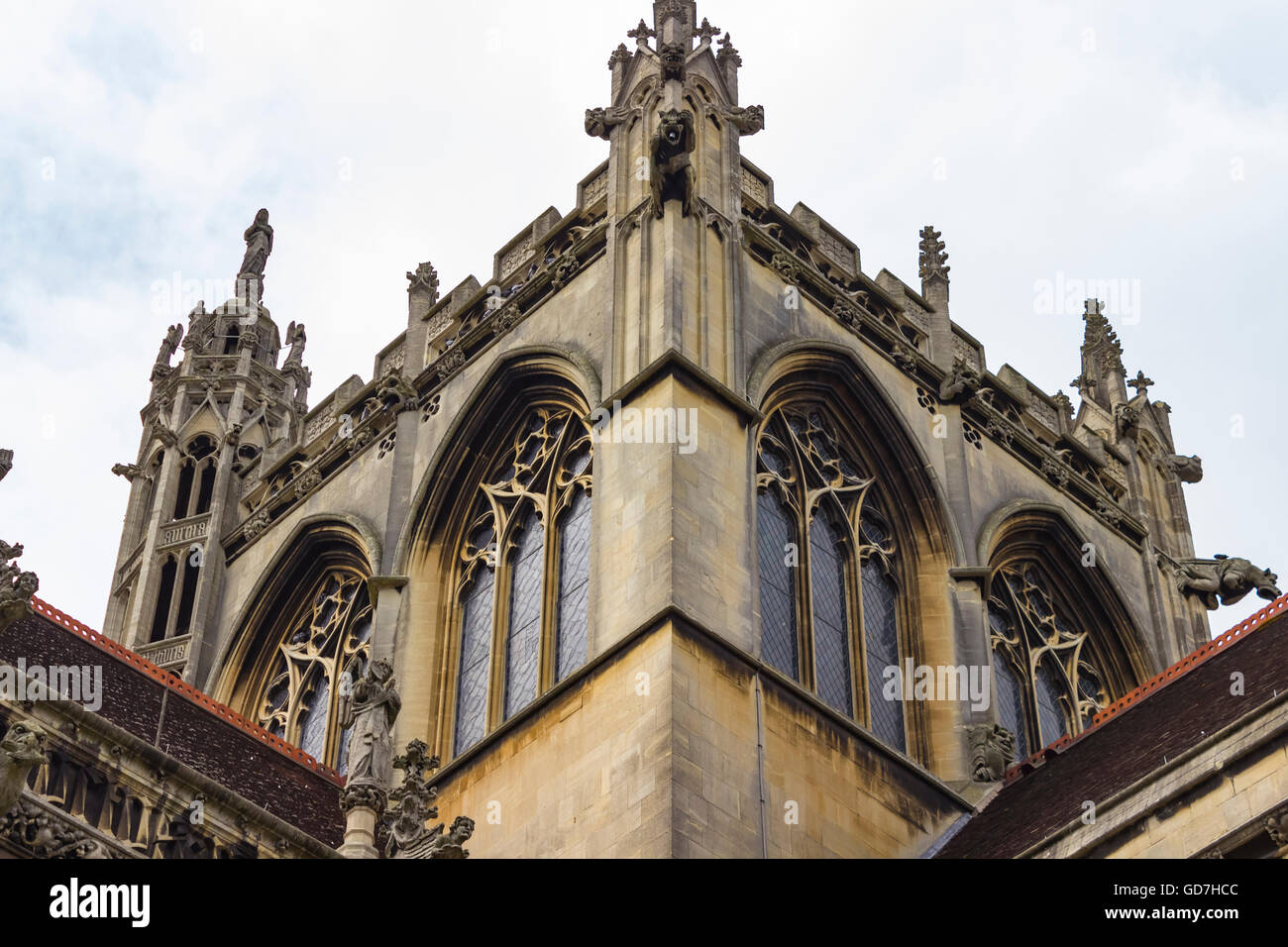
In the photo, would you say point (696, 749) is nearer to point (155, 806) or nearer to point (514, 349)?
point (155, 806)

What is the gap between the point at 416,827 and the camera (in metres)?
20.9

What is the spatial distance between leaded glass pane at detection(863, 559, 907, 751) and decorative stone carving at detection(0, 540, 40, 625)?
11187mm

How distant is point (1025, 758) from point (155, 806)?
11271 mm

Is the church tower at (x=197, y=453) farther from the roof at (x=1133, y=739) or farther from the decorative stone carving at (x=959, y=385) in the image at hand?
the roof at (x=1133, y=739)

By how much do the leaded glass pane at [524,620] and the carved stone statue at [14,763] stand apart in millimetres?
9944

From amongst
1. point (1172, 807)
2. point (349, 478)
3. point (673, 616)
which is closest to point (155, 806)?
point (673, 616)

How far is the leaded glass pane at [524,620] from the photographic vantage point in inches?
1081

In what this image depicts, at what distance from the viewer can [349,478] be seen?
3256cm

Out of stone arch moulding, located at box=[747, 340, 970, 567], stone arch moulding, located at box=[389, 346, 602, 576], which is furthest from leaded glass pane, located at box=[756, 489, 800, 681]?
stone arch moulding, located at box=[389, 346, 602, 576]

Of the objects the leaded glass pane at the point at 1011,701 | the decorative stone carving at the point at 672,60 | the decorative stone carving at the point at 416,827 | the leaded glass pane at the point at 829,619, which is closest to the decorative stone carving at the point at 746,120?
the decorative stone carving at the point at 672,60

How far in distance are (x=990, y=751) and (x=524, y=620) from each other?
198 inches

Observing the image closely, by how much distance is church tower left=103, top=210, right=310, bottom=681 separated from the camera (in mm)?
33656

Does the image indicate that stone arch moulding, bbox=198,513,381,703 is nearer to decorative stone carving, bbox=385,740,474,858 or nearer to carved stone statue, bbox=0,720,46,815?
decorative stone carving, bbox=385,740,474,858
